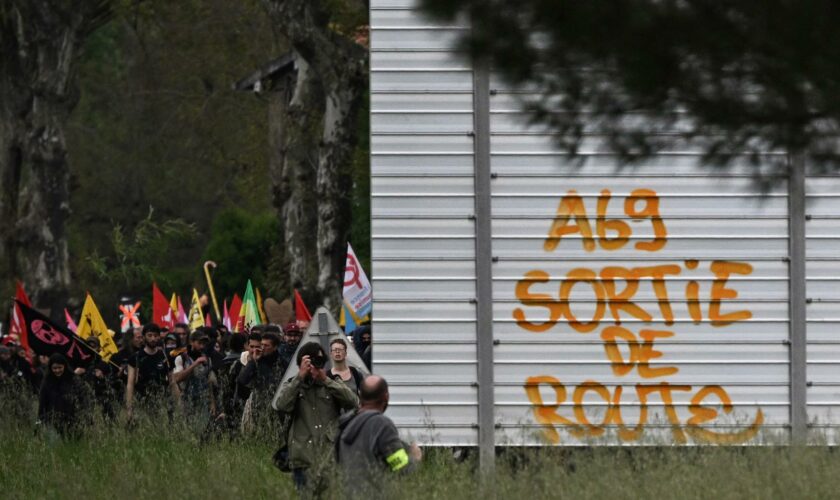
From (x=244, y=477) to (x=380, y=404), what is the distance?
3657mm

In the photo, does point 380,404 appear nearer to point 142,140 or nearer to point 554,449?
point 554,449

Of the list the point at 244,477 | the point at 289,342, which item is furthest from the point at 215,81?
the point at 244,477

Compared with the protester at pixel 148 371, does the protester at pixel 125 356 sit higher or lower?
lower

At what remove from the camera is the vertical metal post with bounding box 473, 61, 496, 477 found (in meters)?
13.8

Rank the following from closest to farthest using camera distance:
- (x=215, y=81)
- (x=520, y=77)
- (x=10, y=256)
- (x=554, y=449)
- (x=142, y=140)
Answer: (x=520, y=77)
(x=554, y=449)
(x=10, y=256)
(x=215, y=81)
(x=142, y=140)

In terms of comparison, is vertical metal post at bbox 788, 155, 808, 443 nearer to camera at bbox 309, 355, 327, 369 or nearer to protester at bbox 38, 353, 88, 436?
camera at bbox 309, 355, 327, 369

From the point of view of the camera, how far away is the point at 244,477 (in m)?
14.3

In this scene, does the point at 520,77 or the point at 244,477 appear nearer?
the point at 520,77

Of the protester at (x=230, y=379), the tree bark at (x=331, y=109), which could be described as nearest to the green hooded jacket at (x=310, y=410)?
the protester at (x=230, y=379)

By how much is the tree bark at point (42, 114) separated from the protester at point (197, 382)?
79.1 ft

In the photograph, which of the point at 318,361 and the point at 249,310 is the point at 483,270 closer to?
the point at 318,361

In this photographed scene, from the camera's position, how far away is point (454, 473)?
12.4 meters

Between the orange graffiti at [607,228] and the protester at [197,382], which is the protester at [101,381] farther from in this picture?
the orange graffiti at [607,228]

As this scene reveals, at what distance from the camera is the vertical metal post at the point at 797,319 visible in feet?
45.1
